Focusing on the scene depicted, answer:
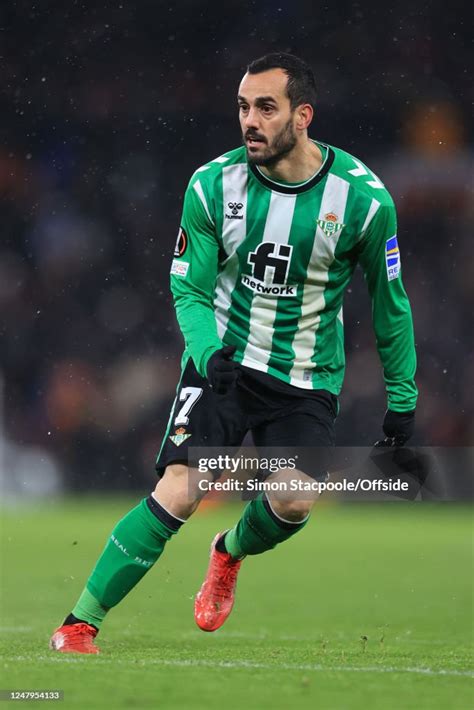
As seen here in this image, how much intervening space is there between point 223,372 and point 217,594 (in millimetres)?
1201

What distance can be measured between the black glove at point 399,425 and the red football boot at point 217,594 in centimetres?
80

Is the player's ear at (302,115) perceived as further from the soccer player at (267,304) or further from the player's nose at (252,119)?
the player's nose at (252,119)

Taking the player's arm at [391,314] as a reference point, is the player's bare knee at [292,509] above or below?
below

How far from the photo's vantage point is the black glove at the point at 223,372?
14.2ft

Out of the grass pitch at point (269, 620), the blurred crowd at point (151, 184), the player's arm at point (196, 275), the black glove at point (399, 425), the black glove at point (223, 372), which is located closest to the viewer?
the grass pitch at point (269, 620)

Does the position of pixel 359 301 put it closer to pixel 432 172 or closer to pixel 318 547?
pixel 432 172

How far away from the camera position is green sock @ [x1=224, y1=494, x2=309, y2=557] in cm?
489

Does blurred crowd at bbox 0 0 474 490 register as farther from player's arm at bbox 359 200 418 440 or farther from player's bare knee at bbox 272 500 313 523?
player's bare knee at bbox 272 500 313 523

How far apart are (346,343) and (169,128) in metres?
2.95

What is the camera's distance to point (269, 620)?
241 inches

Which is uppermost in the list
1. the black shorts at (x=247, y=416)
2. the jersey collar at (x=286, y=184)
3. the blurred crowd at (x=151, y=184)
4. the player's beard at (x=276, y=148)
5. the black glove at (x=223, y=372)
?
the player's beard at (x=276, y=148)

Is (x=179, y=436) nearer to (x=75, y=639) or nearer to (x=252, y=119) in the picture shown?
(x=75, y=639)

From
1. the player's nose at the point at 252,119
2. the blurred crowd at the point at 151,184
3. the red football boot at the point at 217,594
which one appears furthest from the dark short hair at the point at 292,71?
the blurred crowd at the point at 151,184

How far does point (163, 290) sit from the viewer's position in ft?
43.0
